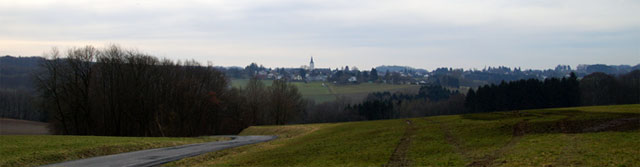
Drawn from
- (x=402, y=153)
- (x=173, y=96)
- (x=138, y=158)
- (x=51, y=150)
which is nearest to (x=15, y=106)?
(x=173, y=96)

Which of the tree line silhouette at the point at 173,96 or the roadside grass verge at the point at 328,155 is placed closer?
the roadside grass verge at the point at 328,155

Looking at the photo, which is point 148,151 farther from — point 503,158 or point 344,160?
point 503,158

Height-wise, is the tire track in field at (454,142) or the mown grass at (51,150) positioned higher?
the tire track in field at (454,142)

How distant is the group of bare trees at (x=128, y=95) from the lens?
63750 mm

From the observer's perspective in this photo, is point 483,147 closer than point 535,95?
Yes

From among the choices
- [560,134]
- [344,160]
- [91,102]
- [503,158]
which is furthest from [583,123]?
[91,102]

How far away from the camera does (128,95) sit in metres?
69.0

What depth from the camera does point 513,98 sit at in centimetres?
11406

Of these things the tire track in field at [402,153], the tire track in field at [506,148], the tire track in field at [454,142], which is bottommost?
the tire track in field at [402,153]

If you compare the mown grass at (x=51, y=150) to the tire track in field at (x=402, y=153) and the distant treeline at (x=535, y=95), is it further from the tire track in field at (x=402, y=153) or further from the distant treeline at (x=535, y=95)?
the distant treeline at (x=535, y=95)

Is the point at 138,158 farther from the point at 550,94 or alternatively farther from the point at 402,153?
the point at 550,94

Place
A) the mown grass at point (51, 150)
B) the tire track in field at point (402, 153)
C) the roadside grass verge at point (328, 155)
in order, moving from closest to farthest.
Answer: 1. the tire track in field at point (402, 153)
2. the roadside grass verge at point (328, 155)
3. the mown grass at point (51, 150)

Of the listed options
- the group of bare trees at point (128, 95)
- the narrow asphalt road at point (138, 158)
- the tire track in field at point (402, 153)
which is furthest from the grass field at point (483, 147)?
the group of bare trees at point (128, 95)

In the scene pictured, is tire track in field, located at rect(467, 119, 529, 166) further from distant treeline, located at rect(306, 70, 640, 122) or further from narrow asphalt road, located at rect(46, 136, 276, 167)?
distant treeline, located at rect(306, 70, 640, 122)
